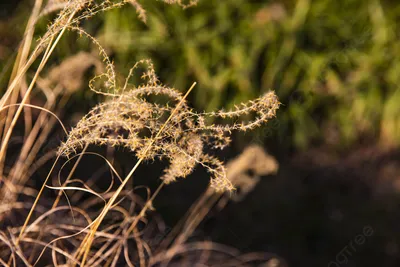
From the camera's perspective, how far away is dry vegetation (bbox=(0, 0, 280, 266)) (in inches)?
47.1

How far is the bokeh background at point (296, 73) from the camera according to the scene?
3520 millimetres

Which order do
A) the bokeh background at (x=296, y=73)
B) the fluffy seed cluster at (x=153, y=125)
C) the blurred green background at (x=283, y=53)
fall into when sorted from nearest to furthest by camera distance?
1. the fluffy seed cluster at (x=153, y=125)
2. the bokeh background at (x=296, y=73)
3. the blurred green background at (x=283, y=53)

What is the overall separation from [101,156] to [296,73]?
261 centimetres

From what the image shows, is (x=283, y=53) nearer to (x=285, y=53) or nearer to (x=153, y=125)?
(x=285, y=53)

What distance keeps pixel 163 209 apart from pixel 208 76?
1040 millimetres

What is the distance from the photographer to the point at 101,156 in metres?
1.32

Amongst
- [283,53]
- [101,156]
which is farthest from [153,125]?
[283,53]

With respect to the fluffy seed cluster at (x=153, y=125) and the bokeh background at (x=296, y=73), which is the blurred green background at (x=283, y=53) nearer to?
the bokeh background at (x=296, y=73)

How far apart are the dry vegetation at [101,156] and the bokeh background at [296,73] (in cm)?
52

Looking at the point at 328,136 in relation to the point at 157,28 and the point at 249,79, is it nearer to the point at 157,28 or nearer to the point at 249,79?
the point at 249,79

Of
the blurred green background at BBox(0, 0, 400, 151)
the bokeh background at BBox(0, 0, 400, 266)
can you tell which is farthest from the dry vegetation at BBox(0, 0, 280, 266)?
the blurred green background at BBox(0, 0, 400, 151)

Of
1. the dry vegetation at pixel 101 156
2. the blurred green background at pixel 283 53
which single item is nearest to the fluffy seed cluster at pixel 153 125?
the dry vegetation at pixel 101 156

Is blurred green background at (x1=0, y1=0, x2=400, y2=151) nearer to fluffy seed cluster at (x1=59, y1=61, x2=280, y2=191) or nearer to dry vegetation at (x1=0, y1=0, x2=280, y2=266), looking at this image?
dry vegetation at (x1=0, y1=0, x2=280, y2=266)

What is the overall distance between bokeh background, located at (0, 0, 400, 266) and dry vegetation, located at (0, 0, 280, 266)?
525 mm
